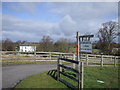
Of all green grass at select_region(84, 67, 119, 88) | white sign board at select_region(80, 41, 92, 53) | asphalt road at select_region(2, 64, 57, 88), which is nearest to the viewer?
green grass at select_region(84, 67, 119, 88)

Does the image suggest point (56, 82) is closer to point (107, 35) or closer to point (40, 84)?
point (40, 84)

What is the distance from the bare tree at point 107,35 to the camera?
37906mm

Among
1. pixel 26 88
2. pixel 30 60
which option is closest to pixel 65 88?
pixel 26 88

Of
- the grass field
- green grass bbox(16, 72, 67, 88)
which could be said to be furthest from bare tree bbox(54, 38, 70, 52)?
green grass bbox(16, 72, 67, 88)

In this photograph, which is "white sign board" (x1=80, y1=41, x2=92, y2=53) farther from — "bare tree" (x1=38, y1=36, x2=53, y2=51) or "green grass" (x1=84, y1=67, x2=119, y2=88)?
"bare tree" (x1=38, y1=36, x2=53, y2=51)

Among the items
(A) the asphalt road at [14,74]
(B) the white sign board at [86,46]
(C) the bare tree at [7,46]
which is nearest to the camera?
(A) the asphalt road at [14,74]

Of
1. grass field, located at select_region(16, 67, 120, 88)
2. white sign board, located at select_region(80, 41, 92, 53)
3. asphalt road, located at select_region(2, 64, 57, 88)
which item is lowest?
asphalt road, located at select_region(2, 64, 57, 88)

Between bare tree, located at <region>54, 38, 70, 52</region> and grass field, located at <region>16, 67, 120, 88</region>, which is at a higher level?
bare tree, located at <region>54, 38, 70, 52</region>

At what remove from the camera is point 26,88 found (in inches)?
234

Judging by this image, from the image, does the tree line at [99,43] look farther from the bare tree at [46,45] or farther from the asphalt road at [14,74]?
the asphalt road at [14,74]

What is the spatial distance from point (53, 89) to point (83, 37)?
185 inches

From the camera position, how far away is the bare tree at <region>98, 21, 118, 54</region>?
37906 millimetres

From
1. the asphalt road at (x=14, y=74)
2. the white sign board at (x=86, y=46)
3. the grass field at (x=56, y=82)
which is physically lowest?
the asphalt road at (x=14, y=74)

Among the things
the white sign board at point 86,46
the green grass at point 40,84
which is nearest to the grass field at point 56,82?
the green grass at point 40,84
